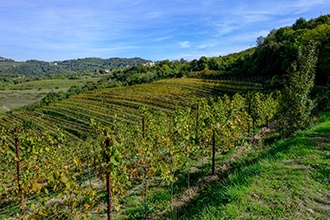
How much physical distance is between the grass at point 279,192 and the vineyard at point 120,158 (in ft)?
6.96

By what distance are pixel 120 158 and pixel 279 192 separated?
3849 mm

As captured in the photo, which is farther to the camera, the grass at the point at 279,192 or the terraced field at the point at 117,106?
the terraced field at the point at 117,106

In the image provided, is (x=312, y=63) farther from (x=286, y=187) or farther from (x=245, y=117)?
(x=286, y=187)

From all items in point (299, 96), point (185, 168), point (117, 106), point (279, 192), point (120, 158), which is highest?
point (299, 96)

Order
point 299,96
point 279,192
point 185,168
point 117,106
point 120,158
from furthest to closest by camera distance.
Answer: point 117,106 → point 299,96 → point 185,168 → point 279,192 → point 120,158

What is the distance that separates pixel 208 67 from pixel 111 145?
9824 centimetres

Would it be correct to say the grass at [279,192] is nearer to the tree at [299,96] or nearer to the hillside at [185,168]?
the hillside at [185,168]

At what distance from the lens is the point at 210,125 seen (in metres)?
11.0

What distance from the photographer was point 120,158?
5031 millimetres

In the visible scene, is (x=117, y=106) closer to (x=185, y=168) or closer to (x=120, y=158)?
(x=185, y=168)

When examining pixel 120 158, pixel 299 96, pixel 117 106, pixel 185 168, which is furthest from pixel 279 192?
pixel 117 106

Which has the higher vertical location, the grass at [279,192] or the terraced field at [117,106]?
the grass at [279,192]

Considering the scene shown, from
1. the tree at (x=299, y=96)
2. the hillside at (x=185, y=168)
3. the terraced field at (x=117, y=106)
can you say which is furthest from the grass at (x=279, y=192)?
the terraced field at (x=117, y=106)

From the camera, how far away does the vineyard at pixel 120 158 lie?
17.1 ft
